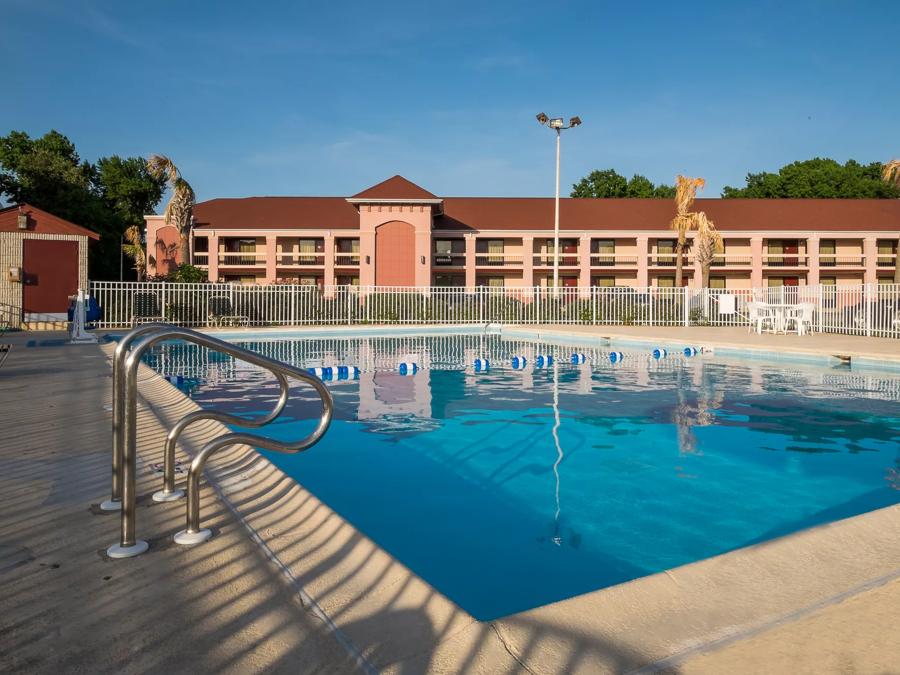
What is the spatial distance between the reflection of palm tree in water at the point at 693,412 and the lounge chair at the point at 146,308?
61.0 feet

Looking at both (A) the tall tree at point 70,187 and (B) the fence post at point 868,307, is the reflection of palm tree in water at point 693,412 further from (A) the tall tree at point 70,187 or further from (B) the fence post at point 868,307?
(A) the tall tree at point 70,187

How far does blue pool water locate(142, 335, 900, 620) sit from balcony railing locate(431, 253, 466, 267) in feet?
97.8

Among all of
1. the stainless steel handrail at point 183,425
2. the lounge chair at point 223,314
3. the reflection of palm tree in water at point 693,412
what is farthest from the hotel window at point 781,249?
the stainless steel handrail at point 183,425

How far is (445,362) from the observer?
47.0ft

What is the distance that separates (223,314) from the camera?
24.6 meters

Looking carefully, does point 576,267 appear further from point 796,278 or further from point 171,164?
point 171,164

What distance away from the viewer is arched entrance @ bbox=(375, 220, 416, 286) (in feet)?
120

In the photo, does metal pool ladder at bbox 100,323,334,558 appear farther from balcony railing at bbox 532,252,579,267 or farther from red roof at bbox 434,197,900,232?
balcony railing at bbox 532,252,579,267

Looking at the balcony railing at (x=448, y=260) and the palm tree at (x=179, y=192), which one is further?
the balcony railing at (x=448, y=260)

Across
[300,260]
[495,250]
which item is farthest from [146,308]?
[495,250]

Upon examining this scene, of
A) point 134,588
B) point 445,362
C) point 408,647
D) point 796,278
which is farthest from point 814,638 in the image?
point 796,278

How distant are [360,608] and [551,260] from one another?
40.8 meters

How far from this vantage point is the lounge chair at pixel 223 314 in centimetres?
2423

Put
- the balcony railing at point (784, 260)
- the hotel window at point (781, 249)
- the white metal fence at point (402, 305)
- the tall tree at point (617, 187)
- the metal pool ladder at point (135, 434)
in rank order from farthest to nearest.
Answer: the tall tree at point (617, 187) < the hotel window at point (781, 249) < the balcony railing at point (784, 260) < the white metal fence at point (402, 305) < the metal pool ladder at point (135, 434)
